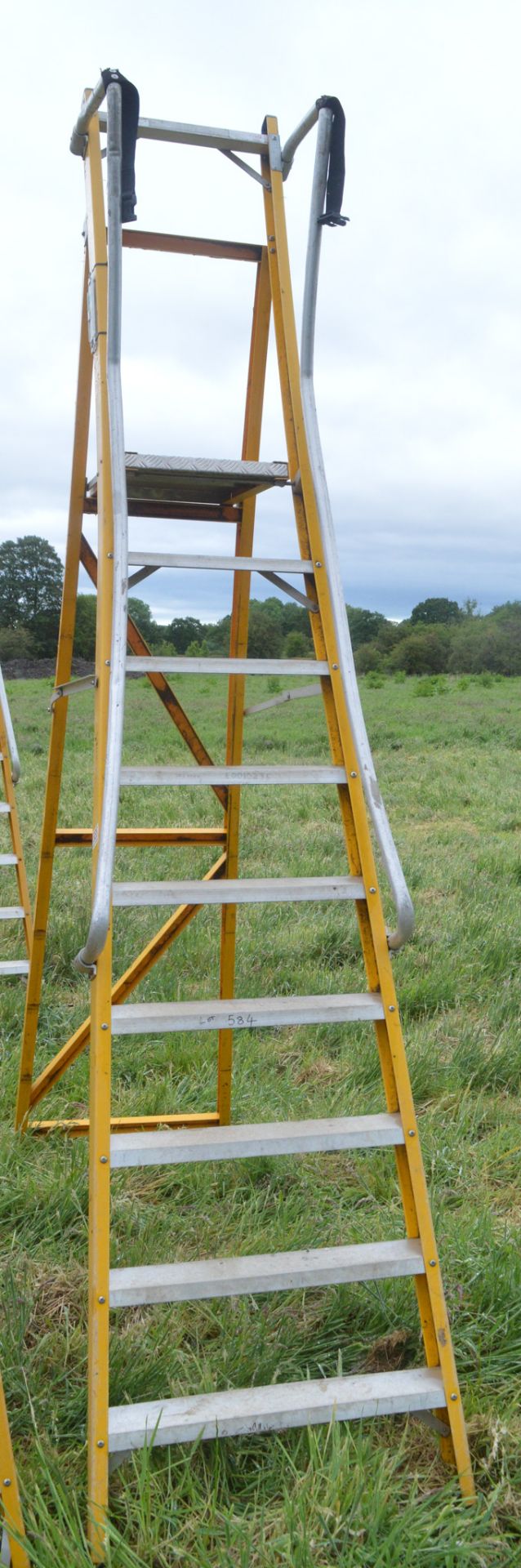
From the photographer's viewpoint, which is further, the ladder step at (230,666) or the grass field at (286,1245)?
the ladder step at (230,666)

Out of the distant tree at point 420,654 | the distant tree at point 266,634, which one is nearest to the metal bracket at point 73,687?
the distant tree at point 266,634

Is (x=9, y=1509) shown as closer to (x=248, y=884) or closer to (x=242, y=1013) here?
(x=242, y=1013)

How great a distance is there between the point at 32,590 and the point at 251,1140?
1272 inches

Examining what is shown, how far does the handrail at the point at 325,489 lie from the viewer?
229 centimetres

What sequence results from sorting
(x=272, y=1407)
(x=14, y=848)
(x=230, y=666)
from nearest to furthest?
1. (x=272, y=1407)
2. (x=230, y=666)
3. (x=14, y=848)

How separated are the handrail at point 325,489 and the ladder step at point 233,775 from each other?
0.10 metres

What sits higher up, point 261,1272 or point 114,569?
point 114,569

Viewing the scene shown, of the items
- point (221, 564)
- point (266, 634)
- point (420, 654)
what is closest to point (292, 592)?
point (221, 564)

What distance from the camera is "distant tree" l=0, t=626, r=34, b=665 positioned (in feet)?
94.8

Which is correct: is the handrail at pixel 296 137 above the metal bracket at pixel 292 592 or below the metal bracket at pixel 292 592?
above

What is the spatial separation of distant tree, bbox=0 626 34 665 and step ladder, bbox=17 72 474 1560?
26634 millimetres

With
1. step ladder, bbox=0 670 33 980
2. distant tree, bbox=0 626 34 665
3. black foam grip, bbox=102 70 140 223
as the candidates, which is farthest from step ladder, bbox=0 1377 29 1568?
distant tree, bbox=0 626 34 665

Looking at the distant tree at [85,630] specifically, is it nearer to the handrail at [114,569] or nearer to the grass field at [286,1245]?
the grass field at [286,1245]

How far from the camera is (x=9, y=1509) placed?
1.84 m
